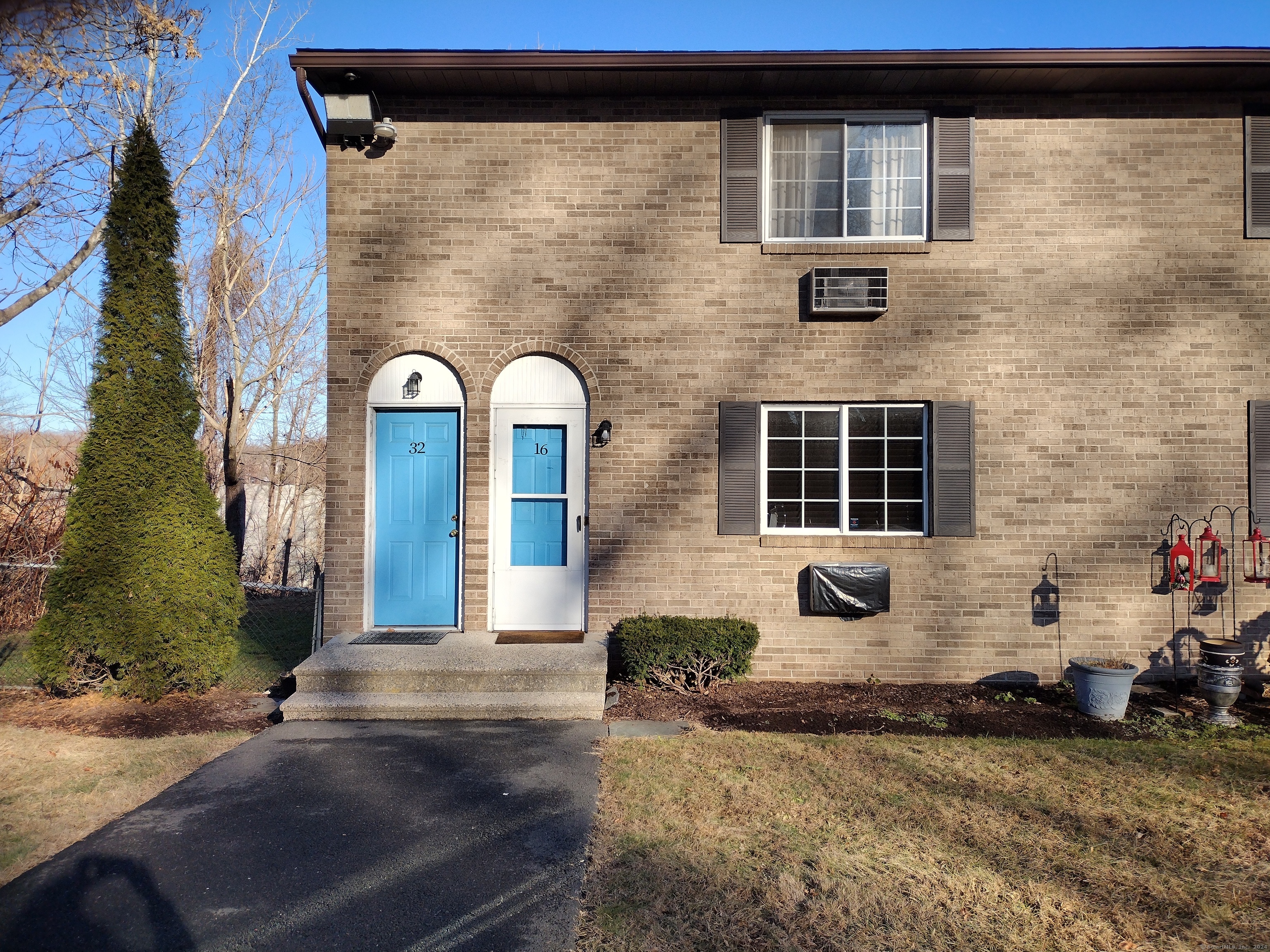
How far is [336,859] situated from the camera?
370cm

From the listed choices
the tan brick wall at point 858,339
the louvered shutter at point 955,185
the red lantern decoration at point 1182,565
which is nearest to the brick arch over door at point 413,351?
the tan brick wall at point 858,339

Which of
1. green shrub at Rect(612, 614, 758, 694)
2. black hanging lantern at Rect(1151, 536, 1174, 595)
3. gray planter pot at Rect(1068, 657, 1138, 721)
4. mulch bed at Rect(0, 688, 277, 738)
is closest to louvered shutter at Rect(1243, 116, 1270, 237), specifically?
black hanging lantern at Rect(1151, 536, 1174, 595)

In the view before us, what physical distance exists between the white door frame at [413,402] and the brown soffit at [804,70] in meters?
2.72

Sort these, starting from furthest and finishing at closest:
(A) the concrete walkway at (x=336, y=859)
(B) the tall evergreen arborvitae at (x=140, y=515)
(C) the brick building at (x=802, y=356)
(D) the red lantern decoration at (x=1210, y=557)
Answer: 1. (C) the brick building at (x=802, y=356)
2. (D) the red lantern decoration at (x=1210, y=557)
3. (B) the tall evergreen arborvitae at (x=140, y=515)
4. (A) the concrete walkway at (x=336, y=859)

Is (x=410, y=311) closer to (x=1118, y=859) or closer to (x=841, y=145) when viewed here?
(x=841, y=145)

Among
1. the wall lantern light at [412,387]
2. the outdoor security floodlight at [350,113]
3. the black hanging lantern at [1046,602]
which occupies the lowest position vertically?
the black hanging lantern at [1046,602]

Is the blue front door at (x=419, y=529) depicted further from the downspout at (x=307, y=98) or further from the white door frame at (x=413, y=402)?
the downspout at (x=307, y=98)

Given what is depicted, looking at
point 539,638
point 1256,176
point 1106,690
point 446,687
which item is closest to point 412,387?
point 539,638

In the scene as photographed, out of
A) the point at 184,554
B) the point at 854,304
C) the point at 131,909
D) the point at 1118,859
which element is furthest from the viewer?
the point at 854,304

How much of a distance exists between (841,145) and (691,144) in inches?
59.8

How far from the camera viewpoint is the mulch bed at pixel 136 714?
572 cm

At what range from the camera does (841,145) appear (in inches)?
286

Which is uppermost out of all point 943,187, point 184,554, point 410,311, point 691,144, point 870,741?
point 691,144

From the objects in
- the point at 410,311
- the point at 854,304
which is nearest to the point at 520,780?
the point at 410,311
